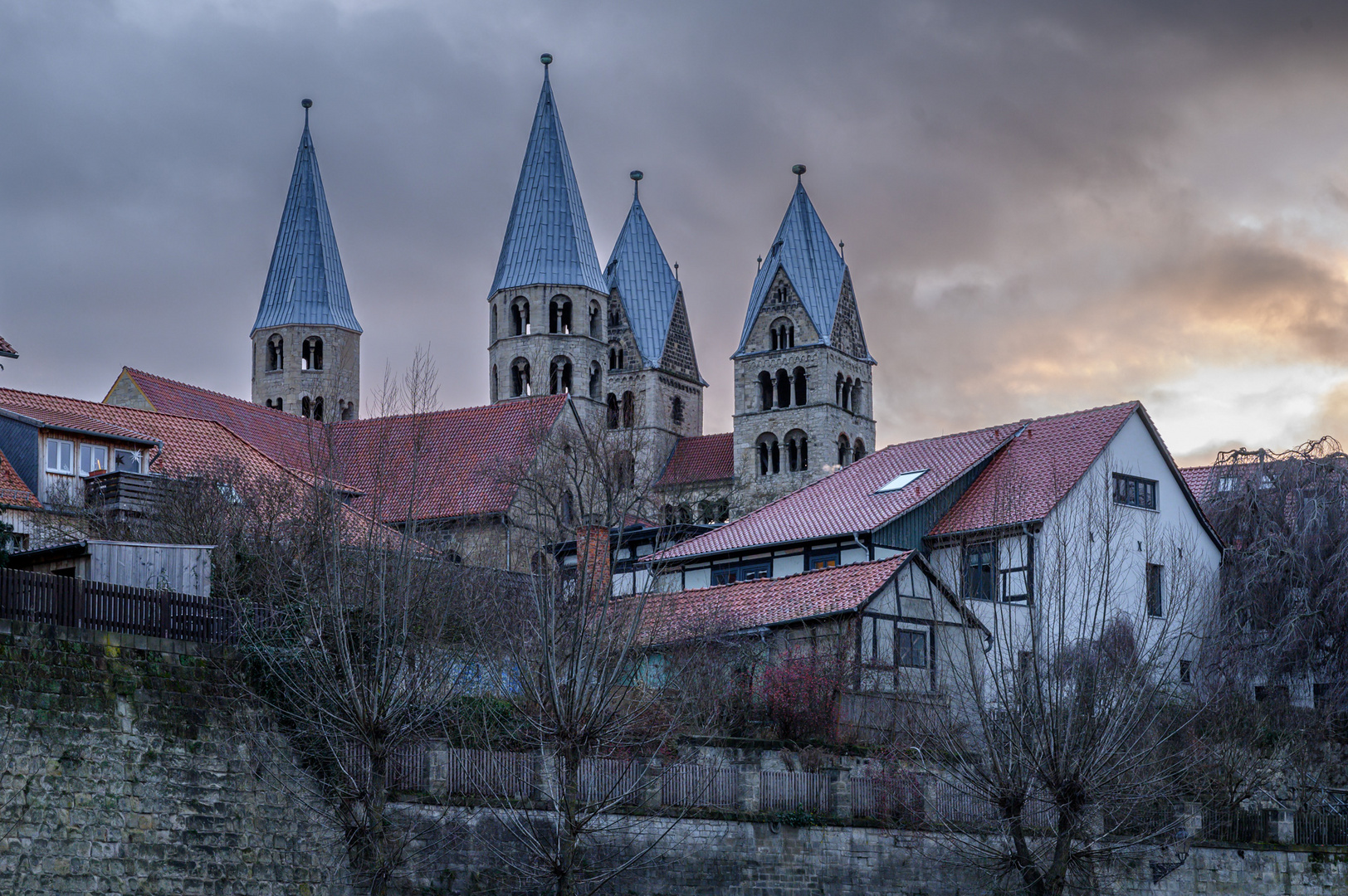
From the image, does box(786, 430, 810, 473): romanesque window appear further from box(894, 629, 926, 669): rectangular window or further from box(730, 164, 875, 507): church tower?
box(894, 629, 926, 669): rectangular window

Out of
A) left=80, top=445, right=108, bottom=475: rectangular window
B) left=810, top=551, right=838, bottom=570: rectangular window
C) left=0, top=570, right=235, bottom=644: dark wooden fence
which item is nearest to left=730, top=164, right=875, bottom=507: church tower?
left=810, top=551, right=838, bottom=570: rectangular window

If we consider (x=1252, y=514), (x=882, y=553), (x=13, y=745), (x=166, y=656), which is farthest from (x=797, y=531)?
(x=13, y=745)

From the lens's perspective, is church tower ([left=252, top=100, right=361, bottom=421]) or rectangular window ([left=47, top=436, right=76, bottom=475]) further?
church tower ([left=252, top=100, right=361, bottom=421])

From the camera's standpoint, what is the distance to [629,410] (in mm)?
108750

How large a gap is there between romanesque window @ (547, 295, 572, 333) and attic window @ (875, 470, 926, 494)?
56.9 m

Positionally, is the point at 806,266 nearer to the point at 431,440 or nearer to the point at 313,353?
the point at 313,353

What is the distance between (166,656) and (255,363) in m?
78.2

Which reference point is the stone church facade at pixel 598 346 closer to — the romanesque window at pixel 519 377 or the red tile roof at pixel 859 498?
the romanesque window at pixel 519 377

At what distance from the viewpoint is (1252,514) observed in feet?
144

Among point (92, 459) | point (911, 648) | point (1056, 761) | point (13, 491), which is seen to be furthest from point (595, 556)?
point (92, 459)

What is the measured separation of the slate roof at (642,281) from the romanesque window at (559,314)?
27.7ft

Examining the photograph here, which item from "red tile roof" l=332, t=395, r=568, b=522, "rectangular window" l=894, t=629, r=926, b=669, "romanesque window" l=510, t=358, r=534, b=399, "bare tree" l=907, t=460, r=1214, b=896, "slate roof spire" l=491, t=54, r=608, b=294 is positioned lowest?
"bare tree" l=907, t=460, r=1214, b=896

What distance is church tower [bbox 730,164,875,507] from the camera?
10119 cm

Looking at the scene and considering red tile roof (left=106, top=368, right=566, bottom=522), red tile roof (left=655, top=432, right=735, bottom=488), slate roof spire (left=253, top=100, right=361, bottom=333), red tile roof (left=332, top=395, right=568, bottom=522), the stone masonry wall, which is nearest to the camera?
the stone masonry wall
